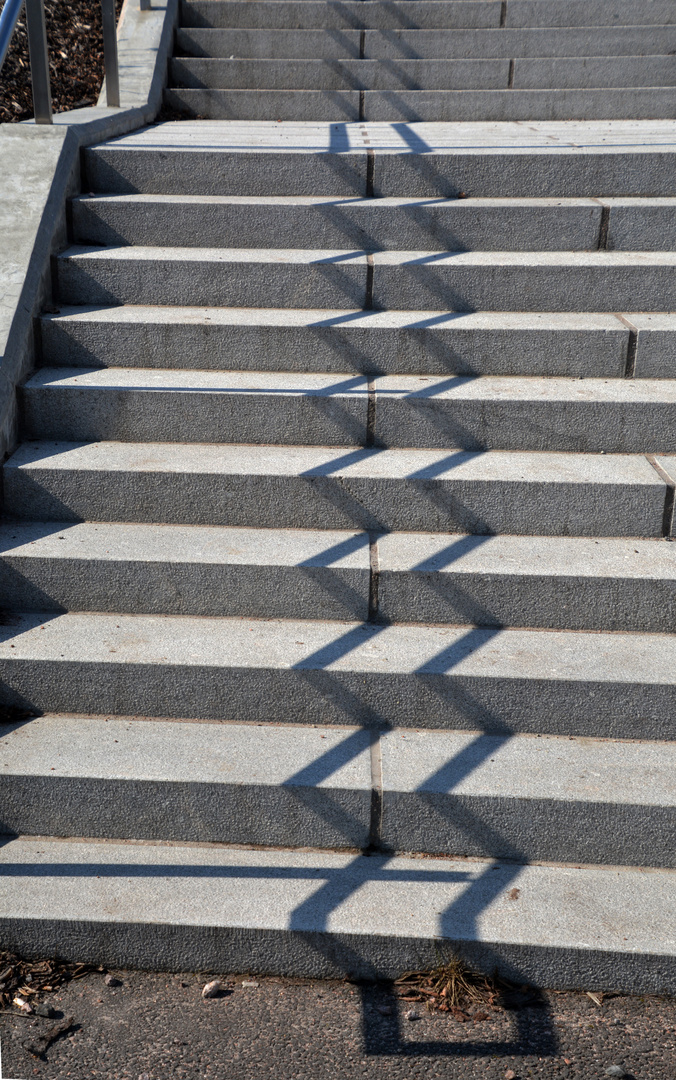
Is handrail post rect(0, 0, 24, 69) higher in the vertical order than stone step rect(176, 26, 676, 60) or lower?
lower

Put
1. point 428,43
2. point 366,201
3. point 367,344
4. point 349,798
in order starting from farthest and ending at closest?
point 428,43, point 366,201, point 367,344, point 349,798

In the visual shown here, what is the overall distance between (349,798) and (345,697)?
0.37 meters

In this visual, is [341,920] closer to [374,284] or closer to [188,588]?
[188,588]

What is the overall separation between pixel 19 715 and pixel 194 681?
64 cm

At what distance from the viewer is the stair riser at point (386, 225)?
14.4ft

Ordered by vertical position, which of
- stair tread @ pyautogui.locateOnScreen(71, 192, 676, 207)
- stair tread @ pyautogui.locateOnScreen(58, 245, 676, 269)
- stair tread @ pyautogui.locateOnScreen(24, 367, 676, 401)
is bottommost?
stair tread @ pyautogui.locateOnScreen(24, 367, 676, 401)

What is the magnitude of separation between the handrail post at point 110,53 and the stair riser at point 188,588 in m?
3.45

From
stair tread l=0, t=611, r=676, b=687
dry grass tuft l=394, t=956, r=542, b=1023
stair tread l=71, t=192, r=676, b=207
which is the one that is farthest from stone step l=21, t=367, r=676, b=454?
dry grass tuft l=394, t=956, r=542, b=1023

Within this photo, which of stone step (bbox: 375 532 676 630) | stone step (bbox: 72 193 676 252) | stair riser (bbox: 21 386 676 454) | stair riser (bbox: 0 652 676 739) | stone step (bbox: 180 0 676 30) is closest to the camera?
stair riser (bbox: 0 652 676 739)

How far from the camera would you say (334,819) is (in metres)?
2.87

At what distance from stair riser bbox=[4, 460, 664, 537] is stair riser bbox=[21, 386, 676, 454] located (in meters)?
0.33

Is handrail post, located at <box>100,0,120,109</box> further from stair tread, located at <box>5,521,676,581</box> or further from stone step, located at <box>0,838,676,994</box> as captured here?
stone step, located at <box>0,838,676,994</box>

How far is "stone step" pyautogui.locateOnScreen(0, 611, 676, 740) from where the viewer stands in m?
3.05

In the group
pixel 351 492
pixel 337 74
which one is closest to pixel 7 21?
pixel 351 492
